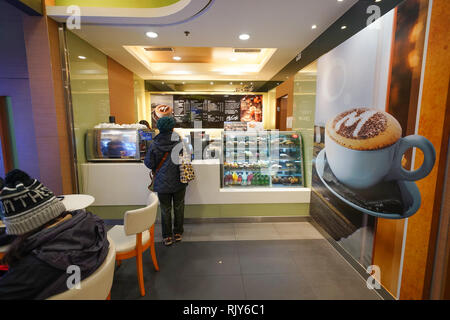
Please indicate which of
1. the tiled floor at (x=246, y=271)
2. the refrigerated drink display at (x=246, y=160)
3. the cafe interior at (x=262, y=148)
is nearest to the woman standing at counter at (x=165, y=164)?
the cafe interior at (x=262, y=148)

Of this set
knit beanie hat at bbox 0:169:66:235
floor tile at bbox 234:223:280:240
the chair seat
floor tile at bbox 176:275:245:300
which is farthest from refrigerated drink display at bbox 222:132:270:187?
knit beanie hat at bbox 0:169:66:235

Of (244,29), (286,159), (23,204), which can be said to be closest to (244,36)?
(244,29)

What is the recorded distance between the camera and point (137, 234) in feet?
6.40

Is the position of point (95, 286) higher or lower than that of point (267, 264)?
higher

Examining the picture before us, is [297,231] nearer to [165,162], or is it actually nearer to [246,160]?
[246,160]

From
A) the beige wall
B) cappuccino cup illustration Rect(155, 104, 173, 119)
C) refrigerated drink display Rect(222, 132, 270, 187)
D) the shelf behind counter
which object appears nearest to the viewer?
the shelf behind counter

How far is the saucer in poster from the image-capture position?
1.69 m

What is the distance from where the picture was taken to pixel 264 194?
141 inches

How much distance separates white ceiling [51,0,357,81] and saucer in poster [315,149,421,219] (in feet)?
6.49

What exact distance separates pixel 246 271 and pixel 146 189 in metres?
2.08

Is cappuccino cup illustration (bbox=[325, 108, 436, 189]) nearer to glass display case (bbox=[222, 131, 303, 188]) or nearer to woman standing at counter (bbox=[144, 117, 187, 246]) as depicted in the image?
glass display case (bbox=[222, 131, 303, 188])

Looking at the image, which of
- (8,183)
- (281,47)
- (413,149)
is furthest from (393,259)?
(281,47)

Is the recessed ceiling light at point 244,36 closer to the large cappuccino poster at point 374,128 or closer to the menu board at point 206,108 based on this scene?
the large cappuccino poster at point 374,128

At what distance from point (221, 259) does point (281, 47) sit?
3.41 metres
